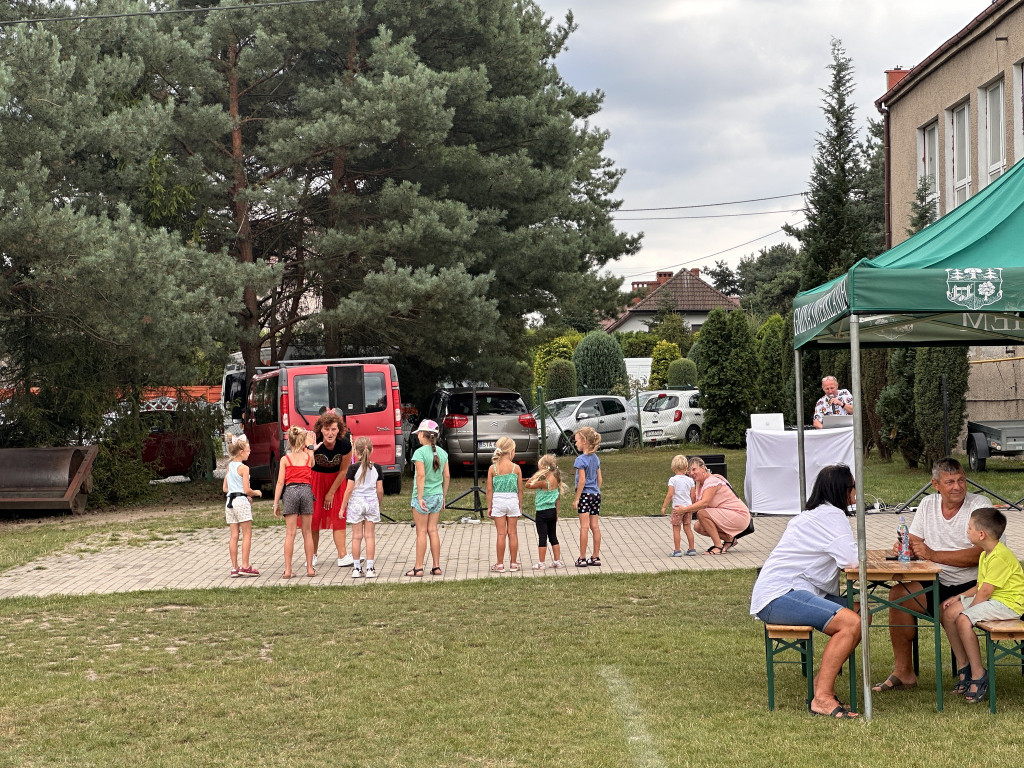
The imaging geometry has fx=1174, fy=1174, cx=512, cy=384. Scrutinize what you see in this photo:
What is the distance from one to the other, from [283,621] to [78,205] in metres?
11.5

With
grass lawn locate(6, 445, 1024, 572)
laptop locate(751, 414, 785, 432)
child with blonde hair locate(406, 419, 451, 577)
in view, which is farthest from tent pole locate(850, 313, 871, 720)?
grass lawn locate(6, 445, 1024, 572)

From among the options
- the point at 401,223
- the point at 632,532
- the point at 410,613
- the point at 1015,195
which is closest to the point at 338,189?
the point at 401,223

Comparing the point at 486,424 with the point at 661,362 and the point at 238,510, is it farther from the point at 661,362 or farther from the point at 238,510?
the point at 661,362

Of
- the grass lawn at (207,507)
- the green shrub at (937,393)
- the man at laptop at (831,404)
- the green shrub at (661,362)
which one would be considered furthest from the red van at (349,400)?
the green shrub at (661,362)

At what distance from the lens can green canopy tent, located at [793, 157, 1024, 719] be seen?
21.4 ft

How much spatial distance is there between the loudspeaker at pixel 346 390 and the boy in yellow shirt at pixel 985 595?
47.3 feet

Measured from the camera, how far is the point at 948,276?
658 centimetres

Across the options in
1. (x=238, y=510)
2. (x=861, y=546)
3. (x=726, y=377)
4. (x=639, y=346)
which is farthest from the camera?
(x=639, y=346)

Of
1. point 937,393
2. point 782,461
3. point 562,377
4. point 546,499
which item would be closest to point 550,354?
point 562,377

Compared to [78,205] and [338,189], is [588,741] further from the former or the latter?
[338,189]

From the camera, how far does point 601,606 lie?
32.7 ft

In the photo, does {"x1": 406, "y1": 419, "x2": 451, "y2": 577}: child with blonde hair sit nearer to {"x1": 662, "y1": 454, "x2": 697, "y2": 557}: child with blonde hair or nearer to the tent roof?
{"x1": 662, "y1": 454, "x2": 697, "y2": 557}: child with blonde hair

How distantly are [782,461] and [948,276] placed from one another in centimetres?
907

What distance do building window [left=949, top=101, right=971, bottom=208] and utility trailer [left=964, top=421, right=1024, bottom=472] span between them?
19.4 ft
